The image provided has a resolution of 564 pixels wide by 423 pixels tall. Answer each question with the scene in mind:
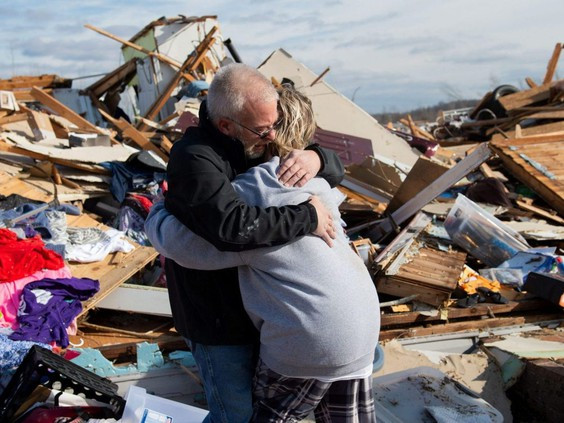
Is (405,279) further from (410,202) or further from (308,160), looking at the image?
(308,160)

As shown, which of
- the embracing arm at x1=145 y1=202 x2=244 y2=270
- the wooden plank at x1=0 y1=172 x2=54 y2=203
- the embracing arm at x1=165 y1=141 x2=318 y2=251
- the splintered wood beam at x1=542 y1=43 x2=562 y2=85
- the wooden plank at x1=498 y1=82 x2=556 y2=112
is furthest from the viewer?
the splintered wood beam at x1=542 y1=43 x2=562 y2=85

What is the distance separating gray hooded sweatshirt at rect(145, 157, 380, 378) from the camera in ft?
5.95

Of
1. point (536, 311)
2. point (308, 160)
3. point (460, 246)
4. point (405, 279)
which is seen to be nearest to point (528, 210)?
point (460, 246)

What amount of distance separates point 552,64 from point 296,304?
12.8 m

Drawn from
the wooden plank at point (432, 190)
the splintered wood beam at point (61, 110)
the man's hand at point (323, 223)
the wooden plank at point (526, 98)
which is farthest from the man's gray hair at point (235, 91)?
the wooden plank at point (526, 98)

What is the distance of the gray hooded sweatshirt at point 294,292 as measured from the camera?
181cm

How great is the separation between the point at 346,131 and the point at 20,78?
27.2 feet

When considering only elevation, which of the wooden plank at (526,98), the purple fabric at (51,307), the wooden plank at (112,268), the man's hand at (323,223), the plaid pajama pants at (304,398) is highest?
the man's hand at (323,223)

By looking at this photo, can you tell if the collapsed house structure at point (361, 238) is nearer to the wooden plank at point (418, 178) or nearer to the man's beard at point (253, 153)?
the wooden plank at point (418, 178)

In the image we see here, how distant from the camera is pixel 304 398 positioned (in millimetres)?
1938

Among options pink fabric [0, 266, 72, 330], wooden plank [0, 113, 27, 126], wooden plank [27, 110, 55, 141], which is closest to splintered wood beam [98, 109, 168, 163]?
wooden plank [27, 110, 55, 141]

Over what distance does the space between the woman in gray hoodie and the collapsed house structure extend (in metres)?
0.58

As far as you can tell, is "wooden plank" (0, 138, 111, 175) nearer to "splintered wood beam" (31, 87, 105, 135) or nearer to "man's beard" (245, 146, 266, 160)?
"splintered wood beam" (31, 87, 105, 135)

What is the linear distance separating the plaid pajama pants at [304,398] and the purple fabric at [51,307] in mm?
2155
